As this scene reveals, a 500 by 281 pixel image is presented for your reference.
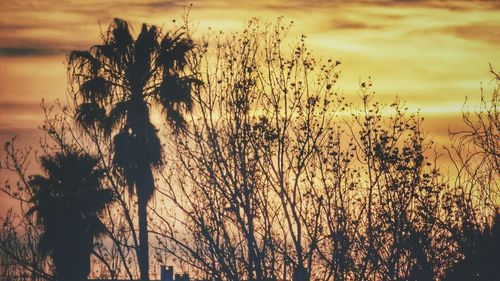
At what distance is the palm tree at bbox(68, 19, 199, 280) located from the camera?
33375 mm

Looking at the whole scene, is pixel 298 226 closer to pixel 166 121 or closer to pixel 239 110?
pixel 239 110

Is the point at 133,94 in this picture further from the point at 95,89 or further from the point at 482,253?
the point at 482,253

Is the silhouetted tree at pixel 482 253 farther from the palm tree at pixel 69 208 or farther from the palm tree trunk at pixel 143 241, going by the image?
the palm tree at pixel 69 208

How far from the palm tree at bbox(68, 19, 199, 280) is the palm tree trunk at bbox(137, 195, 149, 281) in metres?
0.04

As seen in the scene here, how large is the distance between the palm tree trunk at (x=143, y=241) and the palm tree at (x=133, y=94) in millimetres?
35

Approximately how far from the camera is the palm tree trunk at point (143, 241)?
32.4m

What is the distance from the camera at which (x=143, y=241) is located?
3297 centimetres

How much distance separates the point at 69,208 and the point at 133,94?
16.9 feet

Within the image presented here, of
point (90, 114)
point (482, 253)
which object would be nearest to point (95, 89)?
point (90, 114)

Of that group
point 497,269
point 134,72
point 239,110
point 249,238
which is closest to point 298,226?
point 249,238

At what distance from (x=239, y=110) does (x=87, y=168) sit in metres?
16.0

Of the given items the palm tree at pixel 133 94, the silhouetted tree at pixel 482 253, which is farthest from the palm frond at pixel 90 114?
the silhouetted tree at pixel 482 253

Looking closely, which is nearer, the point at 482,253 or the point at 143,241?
the point at 482,253

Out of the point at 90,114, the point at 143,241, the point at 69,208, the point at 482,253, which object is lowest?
the point at 482,253
